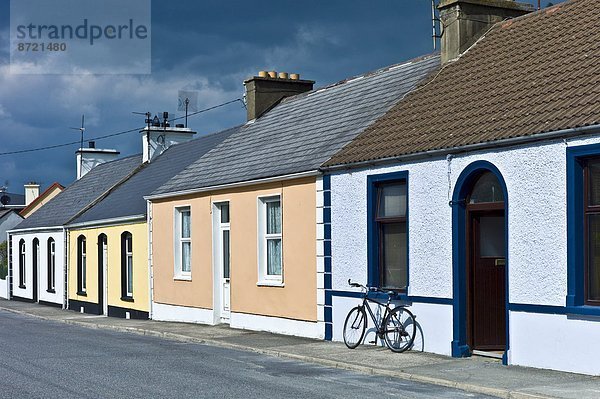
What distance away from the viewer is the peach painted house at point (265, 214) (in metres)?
17.9

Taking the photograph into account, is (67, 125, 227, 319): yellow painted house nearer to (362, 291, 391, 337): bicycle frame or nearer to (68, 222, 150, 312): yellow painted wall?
(68, 222, 150, 312): yellow painted wall

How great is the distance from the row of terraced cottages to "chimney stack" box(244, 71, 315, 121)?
6 cm

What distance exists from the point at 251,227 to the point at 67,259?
14.5 m

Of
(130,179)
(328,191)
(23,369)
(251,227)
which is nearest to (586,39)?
(328,191)

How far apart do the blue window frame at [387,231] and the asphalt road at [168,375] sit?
2476 millimetres

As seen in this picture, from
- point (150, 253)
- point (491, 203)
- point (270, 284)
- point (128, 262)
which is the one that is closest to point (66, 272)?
point (128, 262)

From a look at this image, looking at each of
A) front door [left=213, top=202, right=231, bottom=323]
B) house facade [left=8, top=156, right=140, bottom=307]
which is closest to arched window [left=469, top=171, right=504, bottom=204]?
front door [left=213, top=202, right=231, bottom=323]

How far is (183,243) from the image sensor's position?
936 inches

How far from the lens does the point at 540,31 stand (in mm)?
16250

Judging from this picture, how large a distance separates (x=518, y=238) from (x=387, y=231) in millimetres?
3349

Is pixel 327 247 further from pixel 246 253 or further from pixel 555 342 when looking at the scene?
pixel 555 342

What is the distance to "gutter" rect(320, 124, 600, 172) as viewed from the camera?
38.4 feet

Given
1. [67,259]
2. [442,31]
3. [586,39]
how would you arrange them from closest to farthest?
[586,39], [442,31], [67,259]

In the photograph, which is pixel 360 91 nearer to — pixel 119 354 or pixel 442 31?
pixel 442 31
